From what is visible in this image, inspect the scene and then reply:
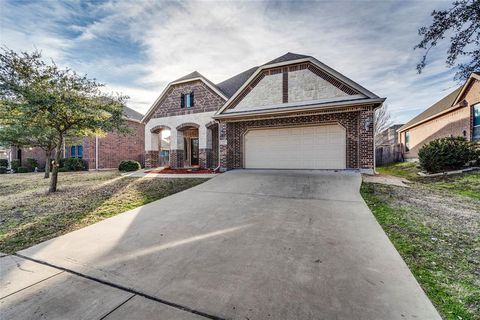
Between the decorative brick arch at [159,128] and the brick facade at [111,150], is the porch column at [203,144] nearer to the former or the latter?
the decorative brick arch at [159,128]

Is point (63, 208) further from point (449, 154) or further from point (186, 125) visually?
point (449, 154)

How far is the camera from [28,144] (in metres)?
13.2

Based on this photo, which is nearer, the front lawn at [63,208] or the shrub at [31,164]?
the front lawn at [63,208]

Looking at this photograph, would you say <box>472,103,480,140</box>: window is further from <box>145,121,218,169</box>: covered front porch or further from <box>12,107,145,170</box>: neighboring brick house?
<box>12,107,145,170</box>: neighboring brick house

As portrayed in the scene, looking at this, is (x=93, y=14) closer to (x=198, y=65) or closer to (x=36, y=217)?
(x=36, y=217)

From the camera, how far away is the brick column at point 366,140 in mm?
9766

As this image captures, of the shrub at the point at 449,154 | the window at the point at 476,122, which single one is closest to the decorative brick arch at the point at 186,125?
the shrub at the point at 449,154

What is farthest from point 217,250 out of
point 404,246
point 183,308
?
point 404,246

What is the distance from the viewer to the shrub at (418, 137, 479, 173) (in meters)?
11.0

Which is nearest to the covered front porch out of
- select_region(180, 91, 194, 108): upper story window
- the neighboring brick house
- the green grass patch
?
select_region(180, 91, 194, 108): upper story window

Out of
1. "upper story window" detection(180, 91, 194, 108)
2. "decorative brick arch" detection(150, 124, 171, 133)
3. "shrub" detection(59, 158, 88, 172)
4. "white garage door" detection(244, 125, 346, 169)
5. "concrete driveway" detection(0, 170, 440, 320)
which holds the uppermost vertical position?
"upper story window" detection(180, 91, 194, 108)

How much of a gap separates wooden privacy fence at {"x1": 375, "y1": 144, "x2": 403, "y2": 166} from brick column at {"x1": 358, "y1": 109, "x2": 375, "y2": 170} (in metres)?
13.0

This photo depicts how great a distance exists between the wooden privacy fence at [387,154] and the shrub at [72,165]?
27997 mm

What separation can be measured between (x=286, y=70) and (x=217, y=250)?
1052 centimetres
